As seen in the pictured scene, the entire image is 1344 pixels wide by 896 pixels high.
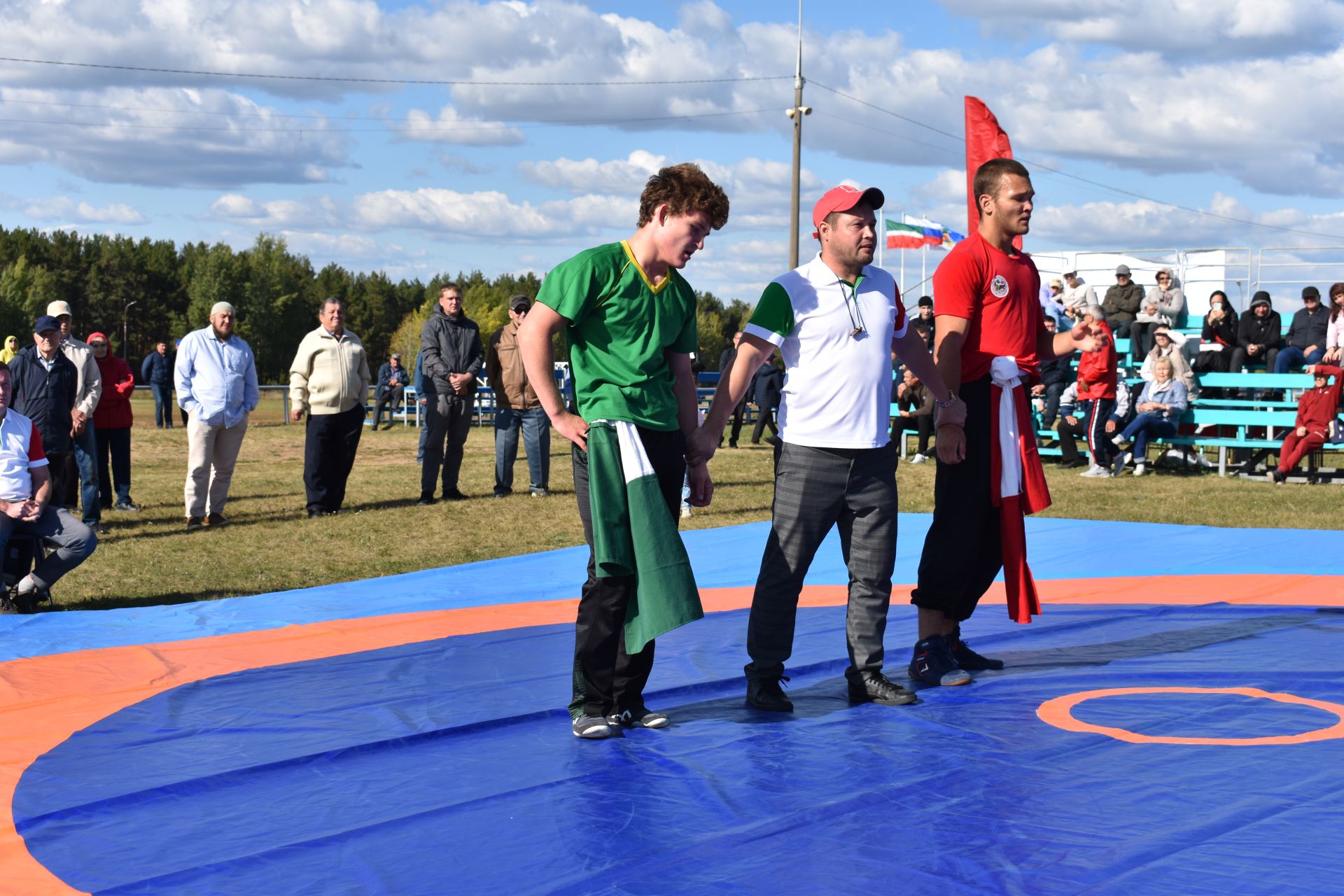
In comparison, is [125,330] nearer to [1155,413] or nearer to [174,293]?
[174,293]

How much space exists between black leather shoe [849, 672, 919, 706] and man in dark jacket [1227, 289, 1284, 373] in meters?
11.9

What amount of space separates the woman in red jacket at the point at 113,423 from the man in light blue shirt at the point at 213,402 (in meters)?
1.37

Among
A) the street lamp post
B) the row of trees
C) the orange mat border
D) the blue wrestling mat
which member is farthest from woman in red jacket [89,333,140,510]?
the street lamp post

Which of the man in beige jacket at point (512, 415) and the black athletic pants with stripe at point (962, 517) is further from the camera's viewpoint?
the man in beige jacket at point (512, 415)

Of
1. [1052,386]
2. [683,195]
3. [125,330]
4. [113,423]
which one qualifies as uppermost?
[125,330]

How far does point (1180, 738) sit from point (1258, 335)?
12213mm

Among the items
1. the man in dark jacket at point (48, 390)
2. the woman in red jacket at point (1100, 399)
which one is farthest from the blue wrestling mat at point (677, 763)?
the woman in red jacket at point (1100, 399)

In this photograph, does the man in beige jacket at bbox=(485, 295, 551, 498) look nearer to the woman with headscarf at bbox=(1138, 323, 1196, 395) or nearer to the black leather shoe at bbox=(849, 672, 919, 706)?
the woman with headscarf at bbox=(1138, 323, 1196, 395)

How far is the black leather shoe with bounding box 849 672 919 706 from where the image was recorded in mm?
4188

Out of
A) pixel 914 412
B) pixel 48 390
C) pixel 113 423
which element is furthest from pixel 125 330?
pixel 48 390

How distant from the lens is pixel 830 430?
13.7 feet

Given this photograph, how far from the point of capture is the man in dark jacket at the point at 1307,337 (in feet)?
46.5

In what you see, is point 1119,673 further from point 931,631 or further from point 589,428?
point 589,428

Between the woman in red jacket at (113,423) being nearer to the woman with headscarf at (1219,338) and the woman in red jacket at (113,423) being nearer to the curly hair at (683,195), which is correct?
the curly hair at (683,195)
